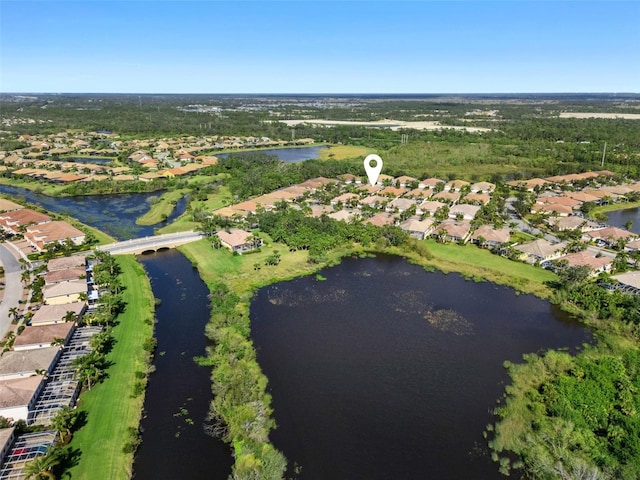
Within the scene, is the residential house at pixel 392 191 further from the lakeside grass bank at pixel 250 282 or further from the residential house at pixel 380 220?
the lakeside grass bank at pixel 250 282

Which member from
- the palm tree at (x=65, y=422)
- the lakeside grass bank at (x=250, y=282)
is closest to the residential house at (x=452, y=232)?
the lakeside grass bank at (x=250, y=282)

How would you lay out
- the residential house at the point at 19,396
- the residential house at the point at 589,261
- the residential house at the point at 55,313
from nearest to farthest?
the residential house at the point at 19,396
the residential house at the point at 55,313
the residential house at the point at 589,261

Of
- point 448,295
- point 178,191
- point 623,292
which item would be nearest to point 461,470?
point 448,295

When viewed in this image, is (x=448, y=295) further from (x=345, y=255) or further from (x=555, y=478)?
(x=555, y=478)

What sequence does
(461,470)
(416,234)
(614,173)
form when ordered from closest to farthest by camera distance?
1. (461,470)
2. (416,234)
3. (614,173)

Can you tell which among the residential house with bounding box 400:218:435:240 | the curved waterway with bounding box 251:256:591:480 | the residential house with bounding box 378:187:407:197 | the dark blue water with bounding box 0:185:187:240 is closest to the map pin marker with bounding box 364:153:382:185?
the residential house with bounding box 378:187:407:197

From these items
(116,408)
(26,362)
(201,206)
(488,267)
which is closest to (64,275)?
(26,362)
